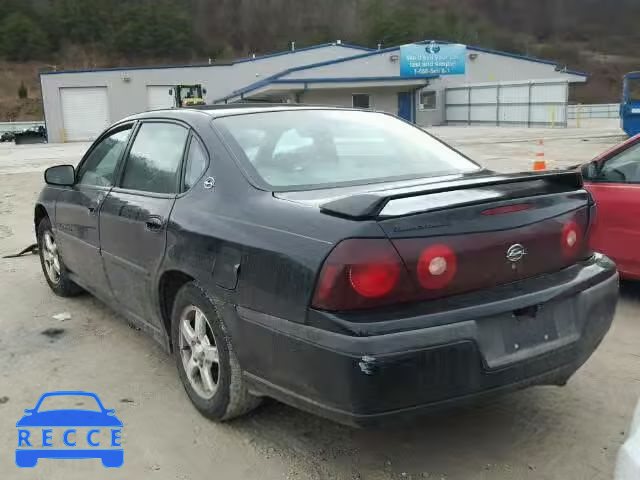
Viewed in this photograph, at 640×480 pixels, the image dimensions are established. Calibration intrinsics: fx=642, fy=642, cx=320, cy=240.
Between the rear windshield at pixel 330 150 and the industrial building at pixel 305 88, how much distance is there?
35.8m

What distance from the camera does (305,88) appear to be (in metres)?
40.5

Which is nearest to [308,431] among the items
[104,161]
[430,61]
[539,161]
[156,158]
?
[156,158]

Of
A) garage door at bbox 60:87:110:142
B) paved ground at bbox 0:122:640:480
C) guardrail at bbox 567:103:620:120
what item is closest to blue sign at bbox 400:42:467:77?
guardrail at bbox 567:103:620:120

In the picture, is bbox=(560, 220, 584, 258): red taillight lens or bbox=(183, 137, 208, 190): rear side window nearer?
bbox=(560, 220, 584, 258): red taillight lens

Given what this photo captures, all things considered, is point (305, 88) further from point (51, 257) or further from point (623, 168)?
point (623, 168)

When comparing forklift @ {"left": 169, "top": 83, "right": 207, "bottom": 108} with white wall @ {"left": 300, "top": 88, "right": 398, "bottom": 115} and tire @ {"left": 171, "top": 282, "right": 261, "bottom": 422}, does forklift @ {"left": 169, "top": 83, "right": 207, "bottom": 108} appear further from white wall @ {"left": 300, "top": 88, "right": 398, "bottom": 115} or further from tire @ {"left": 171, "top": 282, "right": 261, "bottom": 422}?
tire @ {"left": 171, "top": 282, "right": 261, "bottom": 422}

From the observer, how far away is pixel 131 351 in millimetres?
4035

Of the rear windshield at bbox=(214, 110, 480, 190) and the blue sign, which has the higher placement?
the blue sign

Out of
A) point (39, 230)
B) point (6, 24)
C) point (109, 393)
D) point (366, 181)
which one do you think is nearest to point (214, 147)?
point (366, 181)

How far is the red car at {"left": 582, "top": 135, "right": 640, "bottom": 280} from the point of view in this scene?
4465mm

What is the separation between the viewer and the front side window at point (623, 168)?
4594 mm

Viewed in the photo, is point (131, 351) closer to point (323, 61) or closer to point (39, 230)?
point (39, 230)

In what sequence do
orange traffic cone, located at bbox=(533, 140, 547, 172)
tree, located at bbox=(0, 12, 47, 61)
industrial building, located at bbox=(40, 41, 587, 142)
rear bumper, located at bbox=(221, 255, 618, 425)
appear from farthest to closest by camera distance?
tree, located at bbox=(0, 12, 47, 61) < industrial building, located at bbox=(40, 41, 587, 142) < orange traffic cone, located at bbox=(533, 140, 547, 172) < rear bumper, located at bbox=(221, 255, 618, 425)

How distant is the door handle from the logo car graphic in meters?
0.95
